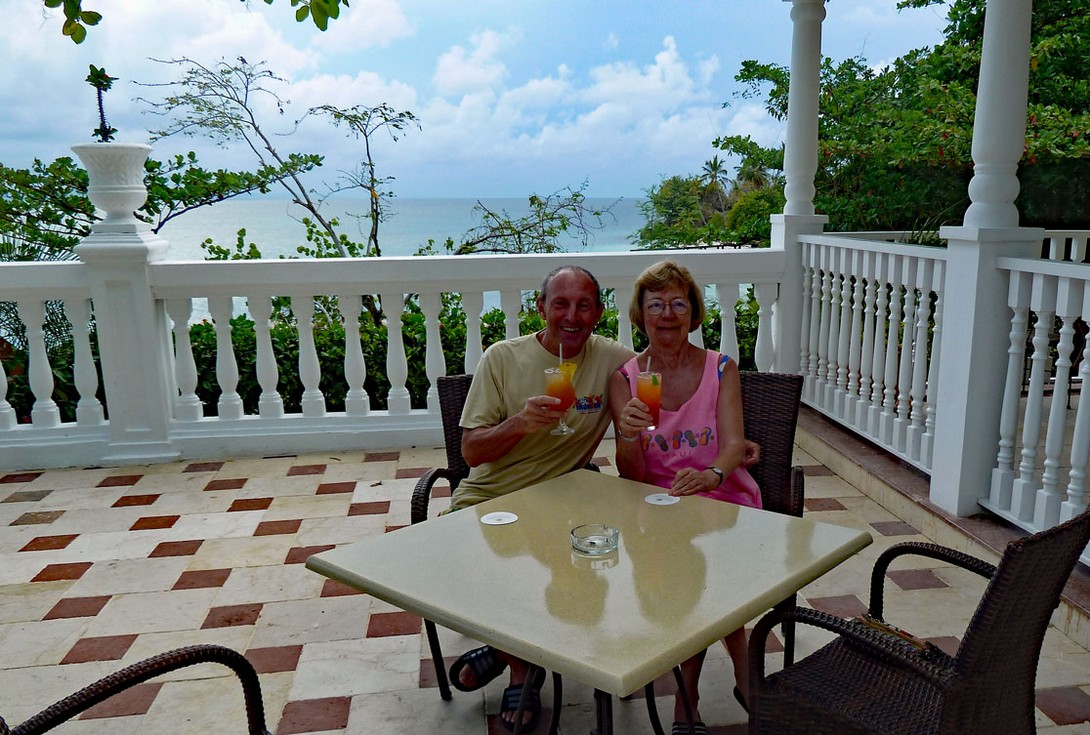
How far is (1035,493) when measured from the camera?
3.16 meters

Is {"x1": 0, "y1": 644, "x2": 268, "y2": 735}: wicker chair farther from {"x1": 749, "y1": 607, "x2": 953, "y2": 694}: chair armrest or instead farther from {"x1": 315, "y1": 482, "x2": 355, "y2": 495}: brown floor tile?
{"x1": 315, "y1": 482, "x2": 355, "y2": 495}: brown floor tile

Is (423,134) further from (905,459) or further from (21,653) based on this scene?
(21,653)

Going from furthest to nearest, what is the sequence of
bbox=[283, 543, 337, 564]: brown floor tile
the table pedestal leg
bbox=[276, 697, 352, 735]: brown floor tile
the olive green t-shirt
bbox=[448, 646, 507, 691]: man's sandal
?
bbox=[283, 543, 337, 564]: brown floor tile → the olive green t-shirt → bbox=[448, 646, 507, 691]: man's sandal → bbox=[276, 697, 352, 735]: brown floor tile → the table pedestal leg

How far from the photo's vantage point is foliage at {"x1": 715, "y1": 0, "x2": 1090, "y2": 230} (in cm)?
806

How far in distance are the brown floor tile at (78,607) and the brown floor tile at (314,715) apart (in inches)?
41.5

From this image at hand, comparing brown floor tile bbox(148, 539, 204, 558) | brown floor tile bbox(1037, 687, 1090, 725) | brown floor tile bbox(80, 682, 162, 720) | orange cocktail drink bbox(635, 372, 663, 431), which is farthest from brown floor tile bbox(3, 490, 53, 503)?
brown floor tile bbox(1037, 687, 1090, 725)

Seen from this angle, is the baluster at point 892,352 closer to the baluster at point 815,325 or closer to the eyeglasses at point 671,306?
the baluster at point 815,325

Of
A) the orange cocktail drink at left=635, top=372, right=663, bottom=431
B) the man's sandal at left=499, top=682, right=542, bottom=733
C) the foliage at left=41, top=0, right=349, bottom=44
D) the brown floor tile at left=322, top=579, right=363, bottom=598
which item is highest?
the foliage at left=41, top=0, right=349, bottom=44

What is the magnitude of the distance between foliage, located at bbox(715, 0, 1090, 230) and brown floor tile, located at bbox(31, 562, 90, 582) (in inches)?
286

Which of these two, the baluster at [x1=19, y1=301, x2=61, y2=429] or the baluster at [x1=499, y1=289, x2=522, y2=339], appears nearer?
the baluster at [x1=19, y1=301, x2=61, y2=429]

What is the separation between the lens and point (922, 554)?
1.88 metres

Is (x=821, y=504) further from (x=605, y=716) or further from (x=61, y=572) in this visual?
(x=61, y=572)

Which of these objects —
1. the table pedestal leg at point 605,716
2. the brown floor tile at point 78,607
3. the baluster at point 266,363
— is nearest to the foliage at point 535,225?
the baluster at point 266,363

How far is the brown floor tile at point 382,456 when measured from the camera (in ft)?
15.6
